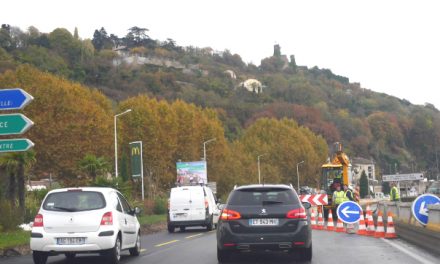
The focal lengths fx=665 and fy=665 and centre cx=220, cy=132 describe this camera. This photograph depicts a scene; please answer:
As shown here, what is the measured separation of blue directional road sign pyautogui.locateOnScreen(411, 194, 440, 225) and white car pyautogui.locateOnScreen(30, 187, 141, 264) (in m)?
8.62

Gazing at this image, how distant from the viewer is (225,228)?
43.0 ft

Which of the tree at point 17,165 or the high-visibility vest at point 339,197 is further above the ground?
the tree at point 17,165

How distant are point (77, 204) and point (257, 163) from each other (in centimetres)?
8935

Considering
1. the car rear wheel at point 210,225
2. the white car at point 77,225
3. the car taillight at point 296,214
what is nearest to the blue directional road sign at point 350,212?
the car rear wheel at point 210,225

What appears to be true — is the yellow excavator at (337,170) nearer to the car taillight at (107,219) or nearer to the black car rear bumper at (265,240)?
the black car rear bumper at (265,240)

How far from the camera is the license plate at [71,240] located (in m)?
13.3

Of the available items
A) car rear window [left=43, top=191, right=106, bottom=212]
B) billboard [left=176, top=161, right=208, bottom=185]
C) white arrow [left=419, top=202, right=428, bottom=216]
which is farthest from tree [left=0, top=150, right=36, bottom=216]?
billboard [left=176, top=161, right=208, bottom=185]

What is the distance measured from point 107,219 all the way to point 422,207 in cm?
922

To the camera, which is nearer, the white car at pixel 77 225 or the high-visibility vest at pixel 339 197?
the white car at pixel 77 225

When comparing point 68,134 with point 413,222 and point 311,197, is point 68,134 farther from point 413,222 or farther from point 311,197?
point 413,222

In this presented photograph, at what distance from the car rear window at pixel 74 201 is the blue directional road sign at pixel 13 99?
477 cm

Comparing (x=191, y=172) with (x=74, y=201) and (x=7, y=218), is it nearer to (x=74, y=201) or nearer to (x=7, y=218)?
(x=7, y=218)

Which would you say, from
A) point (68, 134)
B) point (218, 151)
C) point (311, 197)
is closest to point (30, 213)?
point (311, 197)

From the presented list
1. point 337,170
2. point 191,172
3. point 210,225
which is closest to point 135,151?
point 191,172
